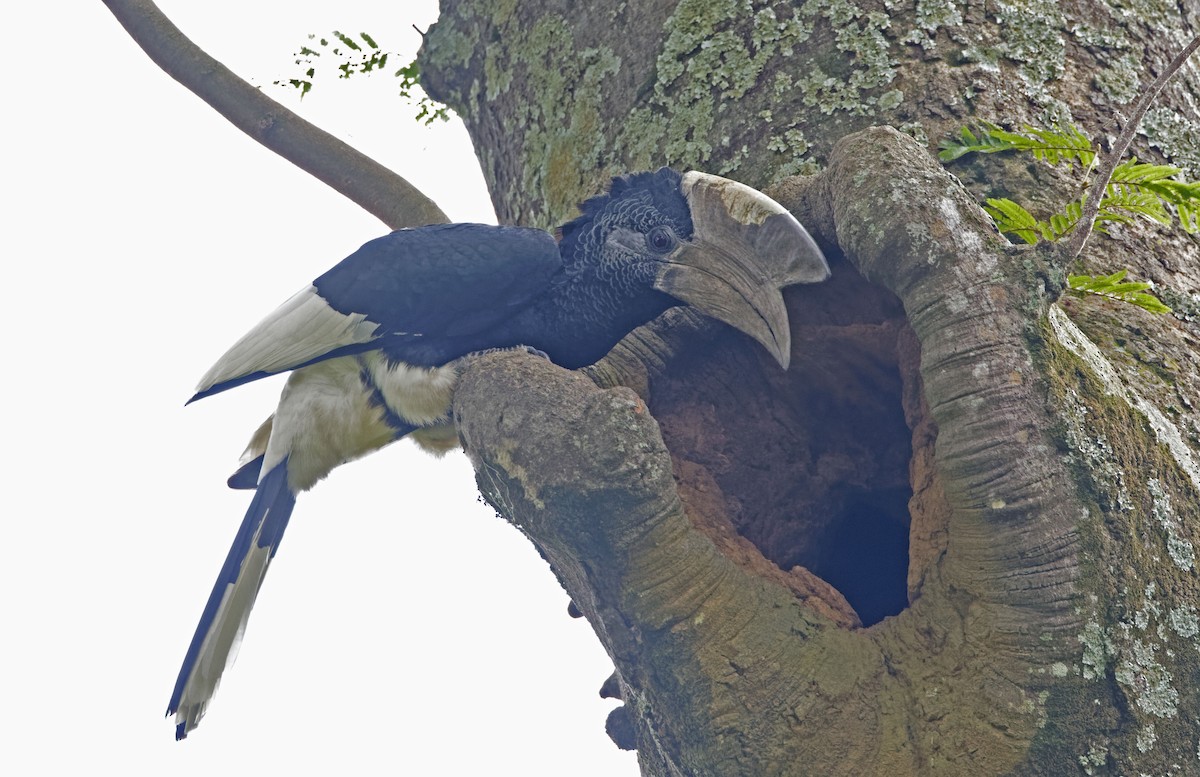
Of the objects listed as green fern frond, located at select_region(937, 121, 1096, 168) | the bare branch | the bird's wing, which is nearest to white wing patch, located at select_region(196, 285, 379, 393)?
the bird's wing

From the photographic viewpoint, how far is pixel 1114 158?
5.53ft

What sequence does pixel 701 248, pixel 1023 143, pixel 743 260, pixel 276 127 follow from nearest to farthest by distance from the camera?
1. pixel 1023 143
2. pixel 743 260
3. pixel 701 248
4. pixel 276 127

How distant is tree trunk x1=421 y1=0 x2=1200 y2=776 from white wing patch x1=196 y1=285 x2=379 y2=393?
68 cm

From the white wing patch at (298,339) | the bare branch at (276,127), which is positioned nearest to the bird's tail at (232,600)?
the white wing patch at (298,339)

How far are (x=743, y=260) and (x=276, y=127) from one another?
1.63m

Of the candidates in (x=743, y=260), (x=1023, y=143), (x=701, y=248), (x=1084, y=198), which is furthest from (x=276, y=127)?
(x=1084, y=198)

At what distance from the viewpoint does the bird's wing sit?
273 centimetres

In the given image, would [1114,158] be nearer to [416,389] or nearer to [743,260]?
[743,260]

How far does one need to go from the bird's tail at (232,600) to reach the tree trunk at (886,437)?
0.94m

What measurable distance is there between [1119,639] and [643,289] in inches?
53.0

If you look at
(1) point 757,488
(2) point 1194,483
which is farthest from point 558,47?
(2) point 1194,483

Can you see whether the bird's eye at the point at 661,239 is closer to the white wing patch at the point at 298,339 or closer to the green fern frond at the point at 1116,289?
the white wing patch at the point at 298,339

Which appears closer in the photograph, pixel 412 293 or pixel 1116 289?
pixel 1116 289

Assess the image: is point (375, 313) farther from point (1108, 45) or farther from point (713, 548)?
point (1108, 45)
